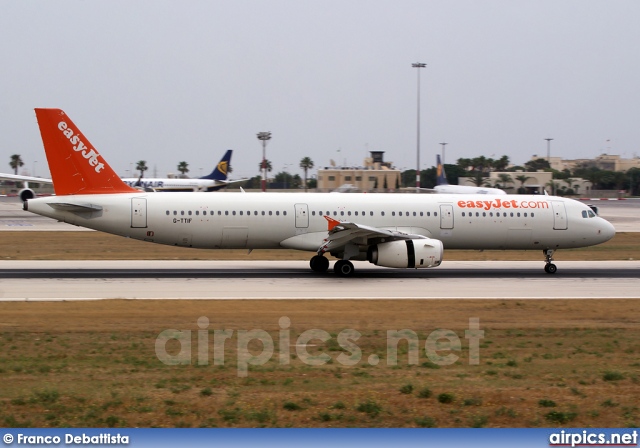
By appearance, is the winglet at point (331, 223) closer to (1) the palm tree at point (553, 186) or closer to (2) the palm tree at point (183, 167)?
(1) the palm tree at point (553, 186)

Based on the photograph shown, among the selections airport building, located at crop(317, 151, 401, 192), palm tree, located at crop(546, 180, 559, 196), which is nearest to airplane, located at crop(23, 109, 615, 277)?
palm tree, located at crop(546, 180, 559, 196)

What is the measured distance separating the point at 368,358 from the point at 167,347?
147 inches

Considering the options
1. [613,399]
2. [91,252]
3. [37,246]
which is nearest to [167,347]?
[613,399]

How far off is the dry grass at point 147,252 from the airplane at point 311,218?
5267 mm

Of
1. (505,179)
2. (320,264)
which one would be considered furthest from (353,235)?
(505,179)

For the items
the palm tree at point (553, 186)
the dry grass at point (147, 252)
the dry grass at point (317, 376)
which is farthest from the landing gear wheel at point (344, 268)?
the palm tree at point (553, 186)

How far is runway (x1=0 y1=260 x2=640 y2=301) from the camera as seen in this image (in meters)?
22.2

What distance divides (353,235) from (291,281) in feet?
8.77

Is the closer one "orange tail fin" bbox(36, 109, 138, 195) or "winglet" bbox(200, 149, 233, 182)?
"orange tail fin" bbox(36, 109, 138, 195)

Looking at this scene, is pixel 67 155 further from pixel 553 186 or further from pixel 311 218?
pixel 553 186

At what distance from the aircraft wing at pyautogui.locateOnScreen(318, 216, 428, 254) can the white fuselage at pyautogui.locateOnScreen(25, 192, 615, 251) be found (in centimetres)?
111

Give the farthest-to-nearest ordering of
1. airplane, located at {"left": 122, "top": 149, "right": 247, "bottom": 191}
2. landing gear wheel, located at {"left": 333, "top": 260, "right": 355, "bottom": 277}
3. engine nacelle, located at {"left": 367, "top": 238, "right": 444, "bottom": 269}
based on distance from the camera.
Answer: airplane, located at {"left": 122, "top": 149, "right": 247, "bottom": 191} < landing gear wheel, located at {"left": 333, "top": 260, "right": 355, "bottom": 277} < engine nacelle, located at {"left": 367, "top": 238, "right": 444, "bottom": 269}

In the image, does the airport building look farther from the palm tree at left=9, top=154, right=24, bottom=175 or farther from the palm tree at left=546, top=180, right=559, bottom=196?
the palm tree at left=9, top=154, right=24, bottom=175

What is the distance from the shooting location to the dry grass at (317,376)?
9969 millimetres
